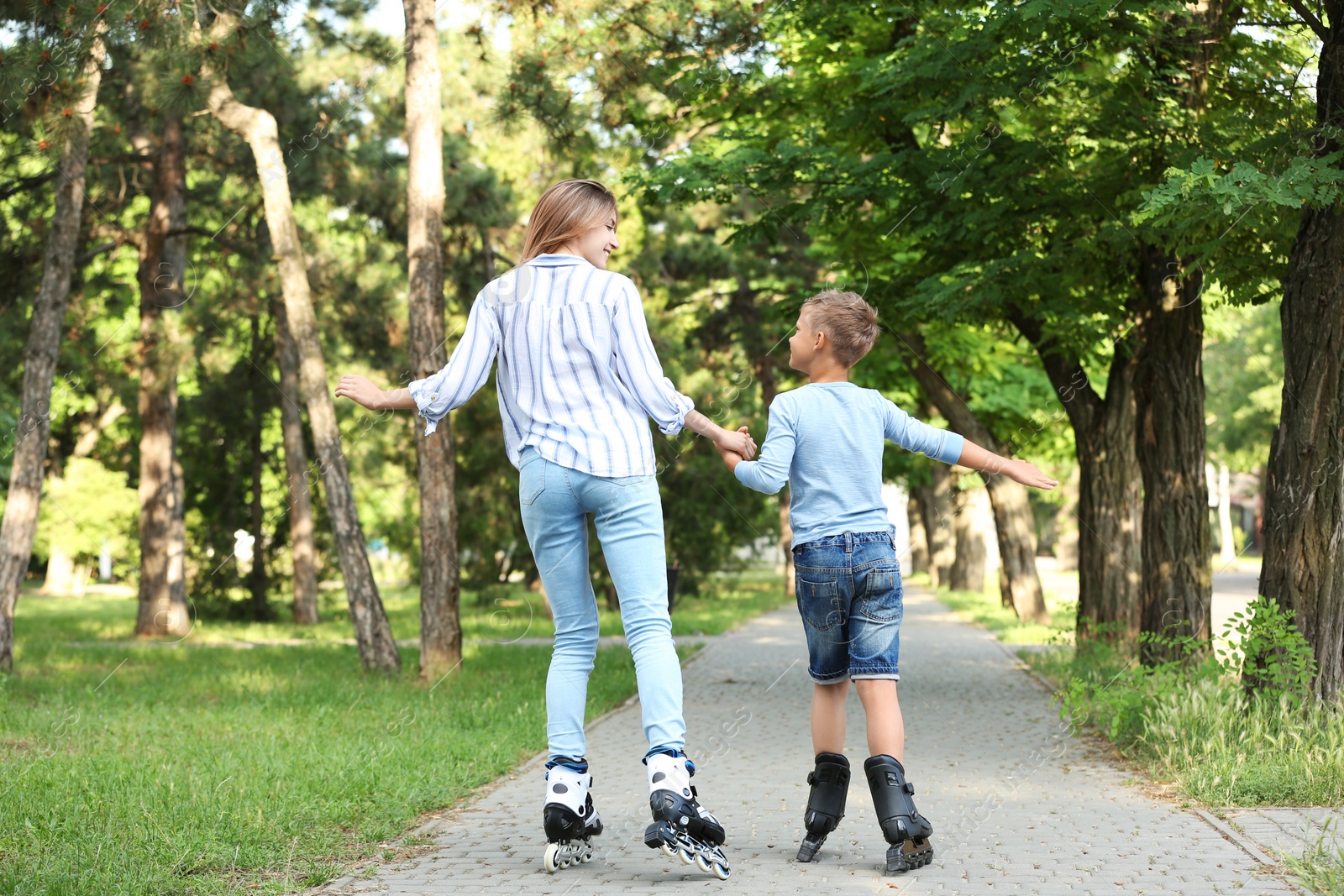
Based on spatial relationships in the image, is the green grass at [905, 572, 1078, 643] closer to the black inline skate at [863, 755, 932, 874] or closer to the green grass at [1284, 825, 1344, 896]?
the green grass at [1284, 825, 1344, 896]

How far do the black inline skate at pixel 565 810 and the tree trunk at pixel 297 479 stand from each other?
18203mm

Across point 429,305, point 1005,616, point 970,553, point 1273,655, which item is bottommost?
point 1005,616

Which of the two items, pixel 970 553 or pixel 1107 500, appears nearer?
pixel 1107 500

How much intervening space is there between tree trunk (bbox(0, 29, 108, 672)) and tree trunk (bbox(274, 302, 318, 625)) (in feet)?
26.7

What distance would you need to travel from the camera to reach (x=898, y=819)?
4305mm

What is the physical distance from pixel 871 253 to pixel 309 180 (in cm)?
1110

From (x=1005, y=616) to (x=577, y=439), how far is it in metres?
18.4

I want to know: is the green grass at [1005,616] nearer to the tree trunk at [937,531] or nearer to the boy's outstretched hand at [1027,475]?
the tree trunk at [937,531]

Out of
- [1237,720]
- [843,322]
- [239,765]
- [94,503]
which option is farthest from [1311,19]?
[94,503]

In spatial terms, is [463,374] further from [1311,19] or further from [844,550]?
[1311,19]

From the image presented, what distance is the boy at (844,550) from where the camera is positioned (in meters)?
4.43

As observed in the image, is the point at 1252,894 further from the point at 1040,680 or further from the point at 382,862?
the point at 1040,680

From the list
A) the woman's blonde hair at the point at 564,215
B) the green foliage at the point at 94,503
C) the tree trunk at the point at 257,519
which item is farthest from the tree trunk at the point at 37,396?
the green foliage at the point at 94,503

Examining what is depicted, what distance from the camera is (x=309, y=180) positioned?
66.9 ft
